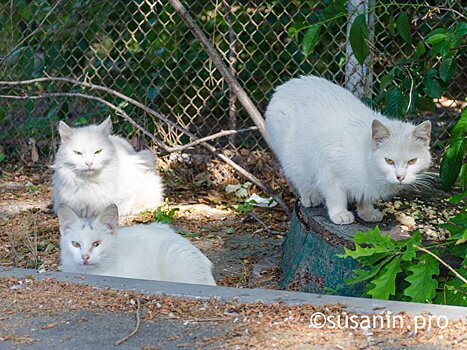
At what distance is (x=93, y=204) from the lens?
562cm

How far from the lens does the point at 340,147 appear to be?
166 inches

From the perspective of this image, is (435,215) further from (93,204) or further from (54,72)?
(54,72)

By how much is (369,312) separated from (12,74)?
17.4 feet

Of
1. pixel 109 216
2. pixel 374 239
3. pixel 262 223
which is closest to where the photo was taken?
pixel 374 239

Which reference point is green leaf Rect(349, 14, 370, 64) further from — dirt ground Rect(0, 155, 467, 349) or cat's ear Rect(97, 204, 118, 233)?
cat's ear Rect(97, 204, 118, 233)

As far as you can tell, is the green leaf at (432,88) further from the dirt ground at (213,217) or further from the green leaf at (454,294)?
the green leaf at (454,294)

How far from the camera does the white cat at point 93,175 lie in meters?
5.56

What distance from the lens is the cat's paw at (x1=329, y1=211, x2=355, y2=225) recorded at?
4.20 metres

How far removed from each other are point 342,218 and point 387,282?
2.82 ft

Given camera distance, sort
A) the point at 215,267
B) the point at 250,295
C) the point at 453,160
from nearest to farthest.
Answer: the point at 250,295, the point at 453,160, the point at 215,267

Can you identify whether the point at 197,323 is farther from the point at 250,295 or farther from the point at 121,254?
the point at 121,254

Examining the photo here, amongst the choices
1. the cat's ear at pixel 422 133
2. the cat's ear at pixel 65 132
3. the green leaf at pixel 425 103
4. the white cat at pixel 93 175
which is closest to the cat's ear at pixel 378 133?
the cat's ear at pixel 422 133

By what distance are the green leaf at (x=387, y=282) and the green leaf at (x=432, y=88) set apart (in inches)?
56.1

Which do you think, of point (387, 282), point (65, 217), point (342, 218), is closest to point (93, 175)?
point (65, 217)
